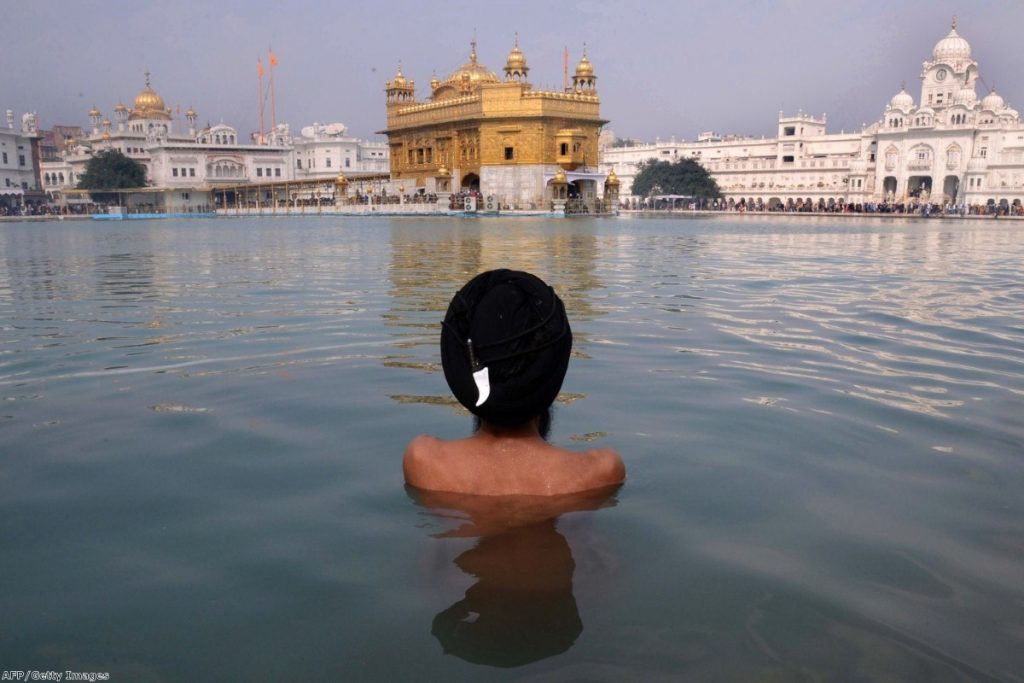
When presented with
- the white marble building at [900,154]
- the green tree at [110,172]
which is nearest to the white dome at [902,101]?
the white marble building at [900,154]

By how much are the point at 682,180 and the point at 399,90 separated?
1054 inches

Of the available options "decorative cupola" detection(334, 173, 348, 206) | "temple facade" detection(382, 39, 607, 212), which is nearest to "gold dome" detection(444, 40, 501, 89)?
"temple facade" detection(382, 39, 607, 212)

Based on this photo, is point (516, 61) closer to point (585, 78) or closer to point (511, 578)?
point (585, 78)

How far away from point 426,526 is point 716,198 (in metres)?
71.9

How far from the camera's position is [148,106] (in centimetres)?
7944

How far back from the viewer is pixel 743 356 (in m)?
5.22

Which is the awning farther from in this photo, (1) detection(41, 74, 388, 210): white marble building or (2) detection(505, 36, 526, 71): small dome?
(1) detection(41, 74, 388, 210): white marble building

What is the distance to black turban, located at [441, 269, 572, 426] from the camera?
2.32 metres

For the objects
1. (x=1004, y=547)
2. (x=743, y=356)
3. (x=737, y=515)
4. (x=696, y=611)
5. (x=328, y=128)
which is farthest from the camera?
(x=328, y=128)

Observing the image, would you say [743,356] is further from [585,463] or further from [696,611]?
[696,611]

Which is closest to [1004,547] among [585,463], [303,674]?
[585,463]

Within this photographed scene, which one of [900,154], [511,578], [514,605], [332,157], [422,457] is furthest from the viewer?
[332,157]

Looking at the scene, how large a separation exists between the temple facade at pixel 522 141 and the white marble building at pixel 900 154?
22929 millimetres

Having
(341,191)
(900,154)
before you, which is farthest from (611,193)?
(900,154)
